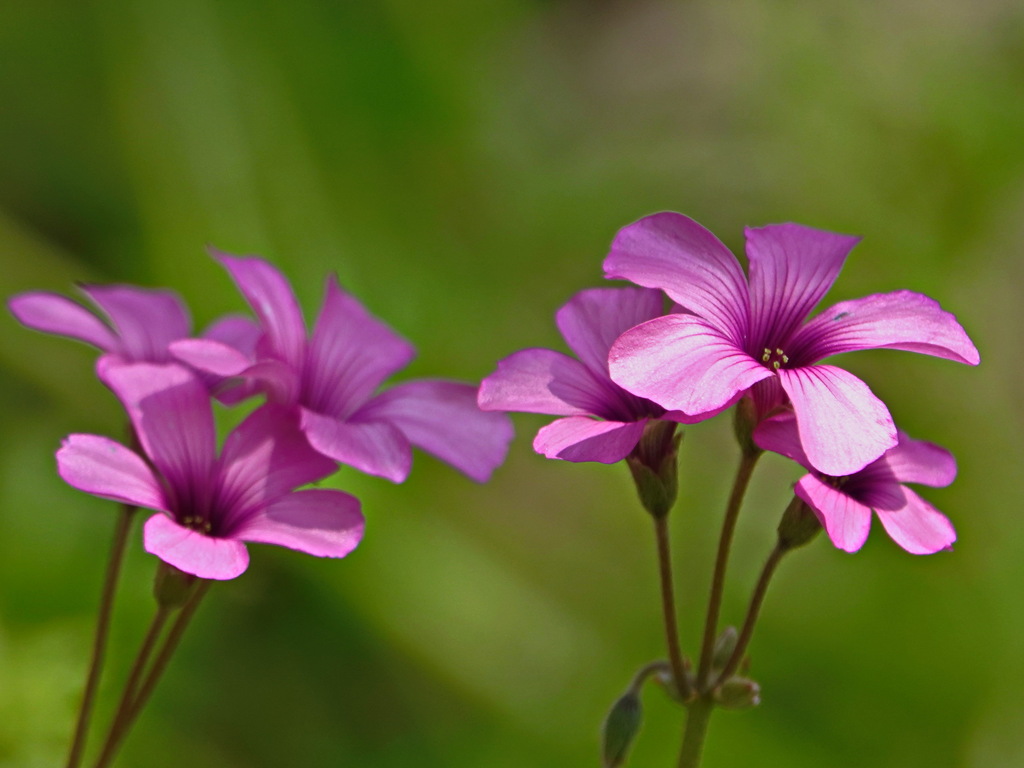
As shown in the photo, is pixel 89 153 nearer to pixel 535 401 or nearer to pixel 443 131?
pixel 443 131

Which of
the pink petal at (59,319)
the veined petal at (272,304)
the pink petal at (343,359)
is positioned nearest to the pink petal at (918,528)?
the pink petal at (343,359)

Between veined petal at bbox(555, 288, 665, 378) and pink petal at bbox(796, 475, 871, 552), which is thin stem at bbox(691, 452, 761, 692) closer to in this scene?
pink petal at bbox(796, 475, 871, 552)

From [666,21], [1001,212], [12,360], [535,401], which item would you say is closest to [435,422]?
[535,401]

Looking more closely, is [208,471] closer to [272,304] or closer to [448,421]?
[272,304]

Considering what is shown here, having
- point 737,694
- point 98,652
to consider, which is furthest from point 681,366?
point 98,652

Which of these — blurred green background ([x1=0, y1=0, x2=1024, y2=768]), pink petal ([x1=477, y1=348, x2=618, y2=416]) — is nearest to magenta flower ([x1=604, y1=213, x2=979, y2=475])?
pink petal ([x1=477, y1=348, x2=618, y2=416])

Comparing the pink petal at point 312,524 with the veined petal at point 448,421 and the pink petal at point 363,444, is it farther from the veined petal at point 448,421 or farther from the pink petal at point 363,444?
the veined petal at point 448,421
